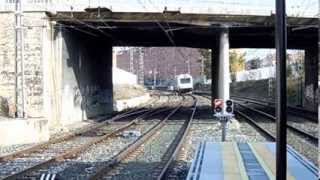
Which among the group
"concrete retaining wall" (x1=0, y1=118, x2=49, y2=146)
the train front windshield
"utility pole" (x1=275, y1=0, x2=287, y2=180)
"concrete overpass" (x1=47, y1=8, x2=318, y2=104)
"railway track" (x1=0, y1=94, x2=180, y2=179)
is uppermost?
"concrete overpass" (x1=47, y1=8, x2=318, y2=104)

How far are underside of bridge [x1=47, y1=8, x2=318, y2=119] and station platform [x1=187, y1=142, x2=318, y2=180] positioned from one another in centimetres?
1933

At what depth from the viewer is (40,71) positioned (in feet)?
94.7

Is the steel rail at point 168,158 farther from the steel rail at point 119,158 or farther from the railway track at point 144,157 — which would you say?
the steel rail at point 119,158

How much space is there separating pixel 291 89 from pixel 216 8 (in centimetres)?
3464

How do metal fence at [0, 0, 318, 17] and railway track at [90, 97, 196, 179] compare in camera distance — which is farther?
metal fence at [0, 0, 318, 17]

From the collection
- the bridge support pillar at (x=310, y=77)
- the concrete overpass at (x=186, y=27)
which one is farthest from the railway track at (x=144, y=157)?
the bridge support pillar at (x=310, y=77)

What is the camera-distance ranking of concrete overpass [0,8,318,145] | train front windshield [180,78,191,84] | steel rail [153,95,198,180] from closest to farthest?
1. steel rail [153,95,198,180]
2. concrete overpass [0,8,318,145]
3. train front windshield [180,78,191,84]

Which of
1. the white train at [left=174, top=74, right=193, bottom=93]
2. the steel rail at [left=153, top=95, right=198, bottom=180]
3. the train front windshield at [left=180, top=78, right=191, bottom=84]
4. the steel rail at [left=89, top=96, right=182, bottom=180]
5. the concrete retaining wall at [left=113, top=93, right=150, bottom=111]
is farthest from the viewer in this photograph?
the train front windshield at [left=180, top=78, right=191, bottom=84]

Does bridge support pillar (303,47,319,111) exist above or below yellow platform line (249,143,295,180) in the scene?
above

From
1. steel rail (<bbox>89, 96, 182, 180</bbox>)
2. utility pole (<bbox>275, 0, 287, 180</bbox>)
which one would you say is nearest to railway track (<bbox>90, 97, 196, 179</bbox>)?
steel rail (<bbox>89, 96, 182, 180</bbox>)

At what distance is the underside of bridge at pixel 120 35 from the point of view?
103ft

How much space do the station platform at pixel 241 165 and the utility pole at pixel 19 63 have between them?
578 inches

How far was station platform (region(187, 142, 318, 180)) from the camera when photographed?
8.57 metres

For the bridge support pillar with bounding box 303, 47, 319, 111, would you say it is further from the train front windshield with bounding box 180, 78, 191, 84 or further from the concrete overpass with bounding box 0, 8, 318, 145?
the train front windshield with bounding box 180, 78, 191, 84
